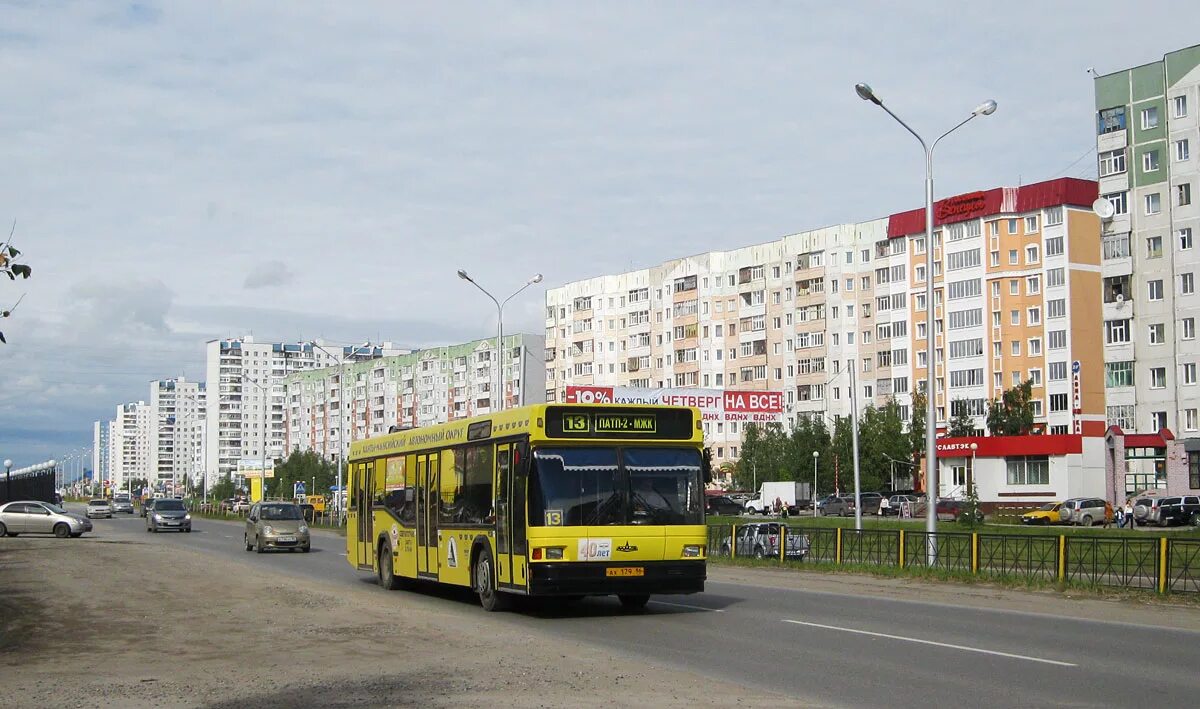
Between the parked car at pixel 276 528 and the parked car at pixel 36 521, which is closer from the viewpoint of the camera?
the parked car at pixel 276 528

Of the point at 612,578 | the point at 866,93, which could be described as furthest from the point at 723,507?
the point at 612,578

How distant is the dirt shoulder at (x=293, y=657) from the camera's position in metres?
10.8

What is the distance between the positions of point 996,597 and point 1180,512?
4171 cm

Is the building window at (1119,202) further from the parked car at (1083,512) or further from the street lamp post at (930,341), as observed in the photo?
the street lamp post at (930,341)

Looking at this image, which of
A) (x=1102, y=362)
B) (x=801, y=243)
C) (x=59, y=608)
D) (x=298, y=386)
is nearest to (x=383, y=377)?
(x=298, y=386)

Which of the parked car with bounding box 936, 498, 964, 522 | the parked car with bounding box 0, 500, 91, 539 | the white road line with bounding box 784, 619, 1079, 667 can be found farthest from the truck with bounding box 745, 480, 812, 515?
the white road line with bounding box 784, 619, 1079, 667

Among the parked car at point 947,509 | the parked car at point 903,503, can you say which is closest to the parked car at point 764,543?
the parked car at point 947,509

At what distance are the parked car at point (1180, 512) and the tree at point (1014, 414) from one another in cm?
2807

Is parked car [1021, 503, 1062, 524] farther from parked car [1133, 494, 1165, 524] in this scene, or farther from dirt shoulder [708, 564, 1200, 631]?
dirt shoulder [708, 564, 1200, 631]

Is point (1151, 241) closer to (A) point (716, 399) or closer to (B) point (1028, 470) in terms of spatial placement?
(B) point (1028, 470)

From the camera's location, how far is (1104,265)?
3465 inches

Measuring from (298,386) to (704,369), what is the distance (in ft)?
284

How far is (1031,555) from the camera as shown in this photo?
25.2m

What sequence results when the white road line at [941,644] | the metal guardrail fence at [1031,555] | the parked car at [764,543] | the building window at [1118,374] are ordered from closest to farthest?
the white road line at [941,644], the metal guardrail fence at [1031,555], the parked car at [764,543], the building window at [1118,374]
